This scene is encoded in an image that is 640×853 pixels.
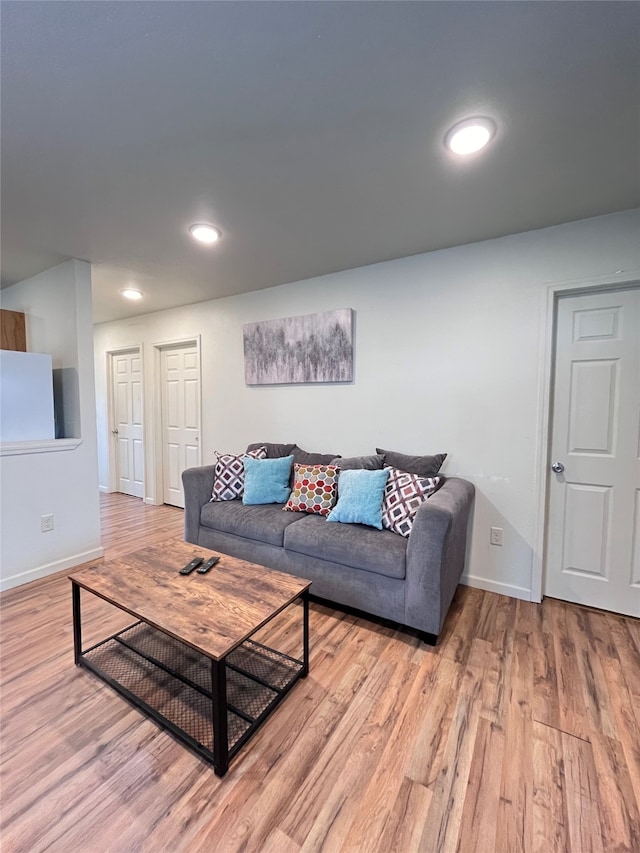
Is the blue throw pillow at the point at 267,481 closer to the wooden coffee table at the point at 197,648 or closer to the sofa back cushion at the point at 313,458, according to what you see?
the sofa back cushion at the point at 313,458

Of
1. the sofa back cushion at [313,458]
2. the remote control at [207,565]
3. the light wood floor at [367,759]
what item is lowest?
the light wood floor at [367,759]

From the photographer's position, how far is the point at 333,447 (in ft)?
9.96

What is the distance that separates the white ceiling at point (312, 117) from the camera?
1.02 metres

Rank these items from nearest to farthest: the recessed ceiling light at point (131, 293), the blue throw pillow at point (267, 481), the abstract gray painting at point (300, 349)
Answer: the blue throw pillow at point (267, 481), the abstract gray painting at point (300, 349), the recessed ceiling light at point (131, 293)

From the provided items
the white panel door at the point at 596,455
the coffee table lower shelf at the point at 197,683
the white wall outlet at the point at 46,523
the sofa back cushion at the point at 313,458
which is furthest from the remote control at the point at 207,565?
the white panel door at the point at 596,455

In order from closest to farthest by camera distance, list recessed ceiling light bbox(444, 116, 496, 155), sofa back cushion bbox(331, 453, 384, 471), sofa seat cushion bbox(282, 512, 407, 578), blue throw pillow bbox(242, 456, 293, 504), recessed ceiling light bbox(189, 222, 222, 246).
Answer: recessed ceiling light bbox(444, 116, 496, 155)
sofa seat cushion bbox(282, 512, 407, 578)
recessed ceiling light bbox(189, 222, 222, 246)
sofa back cushion bbox(331, 453, 384, 471)
blue throw pillow bbox(242, 456, 293, 504)

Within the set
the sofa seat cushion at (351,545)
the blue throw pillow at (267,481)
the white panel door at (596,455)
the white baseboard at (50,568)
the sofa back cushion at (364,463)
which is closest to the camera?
the sofa seat cushion at (351,545)

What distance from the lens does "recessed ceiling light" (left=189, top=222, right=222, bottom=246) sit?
7.13 ft

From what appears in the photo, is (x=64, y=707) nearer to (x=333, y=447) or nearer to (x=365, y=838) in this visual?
(x=365, y=838)

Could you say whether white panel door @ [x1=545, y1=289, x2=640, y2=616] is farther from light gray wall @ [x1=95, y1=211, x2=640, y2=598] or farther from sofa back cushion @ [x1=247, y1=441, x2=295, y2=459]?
sofa back cushion @ [x1=247, y1=441, x2=295, y2=459]

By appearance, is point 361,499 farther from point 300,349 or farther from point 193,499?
point 300,349

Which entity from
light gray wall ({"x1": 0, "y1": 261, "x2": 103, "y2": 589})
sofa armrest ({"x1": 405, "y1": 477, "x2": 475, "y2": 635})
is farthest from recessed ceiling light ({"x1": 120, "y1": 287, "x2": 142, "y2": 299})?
sofa armrest ({"x1": 405, "y1": 477, "x2": 475, "y2": 635})

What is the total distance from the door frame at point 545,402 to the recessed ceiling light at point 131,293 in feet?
11.2

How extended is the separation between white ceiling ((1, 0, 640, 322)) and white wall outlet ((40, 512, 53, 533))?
6.39 feet
